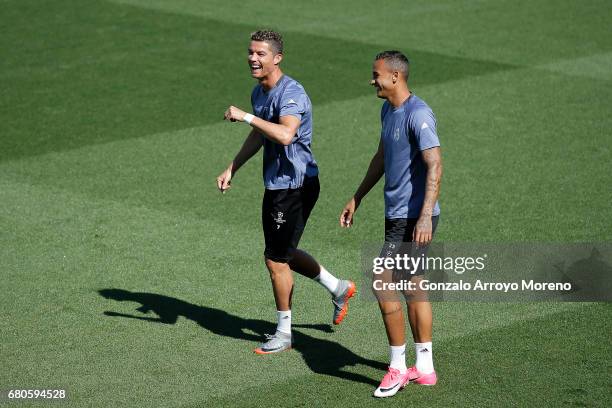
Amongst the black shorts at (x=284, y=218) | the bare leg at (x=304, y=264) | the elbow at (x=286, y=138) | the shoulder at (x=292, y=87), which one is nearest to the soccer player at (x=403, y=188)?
the elbow at (x=286, y=138)

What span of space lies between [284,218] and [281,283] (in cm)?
51

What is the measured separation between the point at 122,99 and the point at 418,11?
7.32 m

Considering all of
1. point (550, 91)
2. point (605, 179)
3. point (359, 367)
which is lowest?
point (359, 367)

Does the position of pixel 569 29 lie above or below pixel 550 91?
above

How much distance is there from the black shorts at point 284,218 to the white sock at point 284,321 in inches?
16.5

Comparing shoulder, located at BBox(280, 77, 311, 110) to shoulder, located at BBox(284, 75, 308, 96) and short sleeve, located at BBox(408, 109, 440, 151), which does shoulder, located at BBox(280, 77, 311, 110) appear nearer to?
shoulder, located at BBox(284, 75, 308, 96)

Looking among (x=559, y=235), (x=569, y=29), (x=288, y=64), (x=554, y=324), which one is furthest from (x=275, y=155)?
(x=569, y=29)

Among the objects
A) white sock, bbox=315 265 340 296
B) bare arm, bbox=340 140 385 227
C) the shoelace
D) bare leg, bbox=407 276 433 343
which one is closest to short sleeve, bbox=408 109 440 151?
bare arm, bbox=340 140 385 227

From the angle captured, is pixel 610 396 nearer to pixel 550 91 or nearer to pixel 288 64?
pixel 550 91

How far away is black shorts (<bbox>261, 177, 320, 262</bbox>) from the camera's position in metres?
8.36

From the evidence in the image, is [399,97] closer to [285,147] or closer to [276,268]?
[285,147]

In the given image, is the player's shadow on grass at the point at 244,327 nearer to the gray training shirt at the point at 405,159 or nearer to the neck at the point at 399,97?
the gray training shirt at the point at 405,159

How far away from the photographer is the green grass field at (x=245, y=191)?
26.2 ft

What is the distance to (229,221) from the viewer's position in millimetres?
11188
